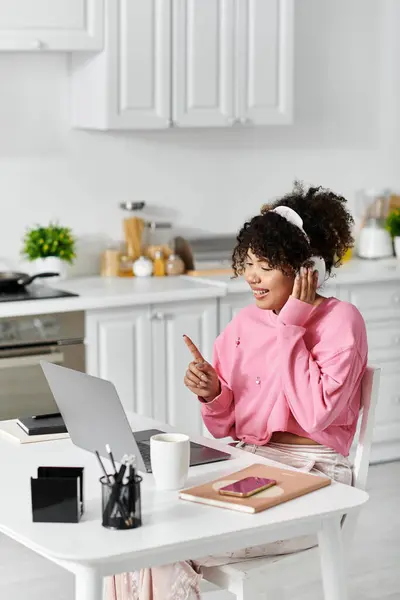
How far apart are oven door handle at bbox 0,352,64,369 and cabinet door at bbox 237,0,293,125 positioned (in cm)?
134

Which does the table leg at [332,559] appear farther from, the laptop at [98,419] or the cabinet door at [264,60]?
the cabinet door at [264,60]

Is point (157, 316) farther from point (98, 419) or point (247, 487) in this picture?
point (247, 487)

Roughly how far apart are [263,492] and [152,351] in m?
2.33

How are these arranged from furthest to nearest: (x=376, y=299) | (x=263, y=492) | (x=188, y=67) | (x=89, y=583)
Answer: (x=376, y=299)
(x=188, y=67)
(x=263, y=492)
(x=89, y=583)

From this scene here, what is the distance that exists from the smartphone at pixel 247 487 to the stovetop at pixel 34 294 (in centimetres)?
210

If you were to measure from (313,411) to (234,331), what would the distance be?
0.40 metres

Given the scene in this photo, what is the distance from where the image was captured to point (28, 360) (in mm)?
4062

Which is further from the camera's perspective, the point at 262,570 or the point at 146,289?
the point at 146,289

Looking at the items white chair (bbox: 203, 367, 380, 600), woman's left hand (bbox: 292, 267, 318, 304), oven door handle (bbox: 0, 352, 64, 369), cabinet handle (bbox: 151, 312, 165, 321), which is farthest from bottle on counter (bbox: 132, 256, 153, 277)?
white chair (bbox: 203, 367, 380, 600)

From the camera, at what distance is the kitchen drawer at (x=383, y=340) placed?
481 cm

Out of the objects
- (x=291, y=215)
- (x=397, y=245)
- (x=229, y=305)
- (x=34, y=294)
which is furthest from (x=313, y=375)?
(x=397, y=245)

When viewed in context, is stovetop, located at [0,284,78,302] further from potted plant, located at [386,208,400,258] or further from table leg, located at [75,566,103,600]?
table leg, located at [75,566,103,600]

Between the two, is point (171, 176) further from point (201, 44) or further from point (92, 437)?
point (92, 437)

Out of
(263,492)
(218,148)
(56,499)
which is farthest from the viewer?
(218,148)
